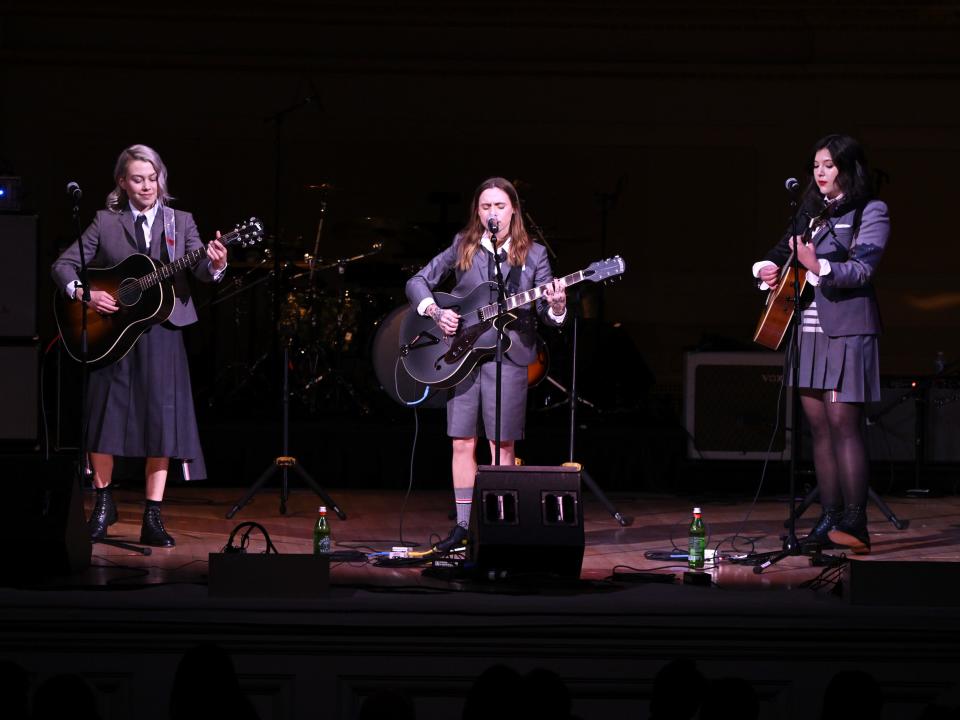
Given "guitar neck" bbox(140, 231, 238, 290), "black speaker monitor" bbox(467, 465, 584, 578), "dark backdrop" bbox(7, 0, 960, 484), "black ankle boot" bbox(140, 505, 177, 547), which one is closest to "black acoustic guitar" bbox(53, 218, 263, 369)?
"guitar neck" bbox(140, 231, 238, 290)

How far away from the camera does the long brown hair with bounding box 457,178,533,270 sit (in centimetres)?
607

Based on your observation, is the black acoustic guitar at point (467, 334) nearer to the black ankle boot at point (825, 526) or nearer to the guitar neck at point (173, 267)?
the guitar neck at point (173, 267)

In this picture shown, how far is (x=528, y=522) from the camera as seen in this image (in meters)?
5.18

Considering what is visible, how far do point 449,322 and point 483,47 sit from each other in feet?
20.2

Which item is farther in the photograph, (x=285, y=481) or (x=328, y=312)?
(x=328, y=312)

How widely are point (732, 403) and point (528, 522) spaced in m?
4.07

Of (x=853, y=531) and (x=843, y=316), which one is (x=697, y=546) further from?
(x=843, y=316)

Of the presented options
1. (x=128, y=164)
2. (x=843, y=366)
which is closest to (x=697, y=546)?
(x=843, y=366)

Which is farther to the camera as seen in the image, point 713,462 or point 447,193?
point 447,193

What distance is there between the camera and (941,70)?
38.3ft

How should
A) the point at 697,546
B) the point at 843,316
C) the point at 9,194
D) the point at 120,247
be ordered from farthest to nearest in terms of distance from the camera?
the point at 9,194 → the point at 120,247 → the point at 843,316 → the point at 697,546

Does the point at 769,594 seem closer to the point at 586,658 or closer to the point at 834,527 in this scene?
the point at 586,658

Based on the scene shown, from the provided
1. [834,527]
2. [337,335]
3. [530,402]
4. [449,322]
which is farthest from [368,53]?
[834,527]

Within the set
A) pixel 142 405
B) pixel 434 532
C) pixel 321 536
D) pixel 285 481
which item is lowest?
pixel 434 532
